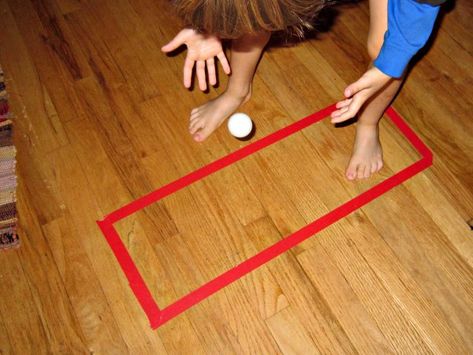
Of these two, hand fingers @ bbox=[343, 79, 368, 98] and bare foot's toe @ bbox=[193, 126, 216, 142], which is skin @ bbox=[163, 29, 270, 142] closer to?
bare foot's toe @ bbox=[193, 126, 216, 142]

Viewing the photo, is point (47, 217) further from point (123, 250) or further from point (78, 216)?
point (123, 250)

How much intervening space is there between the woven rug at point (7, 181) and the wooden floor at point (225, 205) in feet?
0.08

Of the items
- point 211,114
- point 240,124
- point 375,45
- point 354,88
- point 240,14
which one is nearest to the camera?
point 240,14

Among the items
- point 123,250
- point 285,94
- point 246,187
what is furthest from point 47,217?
point 285,94

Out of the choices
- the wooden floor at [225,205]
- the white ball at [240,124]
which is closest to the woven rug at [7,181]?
the wooden floor at [225,205]

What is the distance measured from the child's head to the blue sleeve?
6.4 inches

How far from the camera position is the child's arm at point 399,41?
687mm

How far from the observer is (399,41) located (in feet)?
2.27

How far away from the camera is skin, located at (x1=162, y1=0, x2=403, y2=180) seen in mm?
743

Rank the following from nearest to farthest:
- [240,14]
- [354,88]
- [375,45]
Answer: [240,14] → [354,88] → [375,45]

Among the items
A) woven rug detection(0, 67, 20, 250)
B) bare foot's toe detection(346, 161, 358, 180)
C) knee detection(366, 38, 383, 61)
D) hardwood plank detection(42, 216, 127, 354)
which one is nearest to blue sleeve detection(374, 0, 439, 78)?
knee detection(366, 38, 383, 61)

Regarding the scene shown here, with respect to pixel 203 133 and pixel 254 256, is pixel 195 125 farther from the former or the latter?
pixel 254 256

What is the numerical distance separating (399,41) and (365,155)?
36 centimetres

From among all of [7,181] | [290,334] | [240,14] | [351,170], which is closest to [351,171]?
[351,170]
